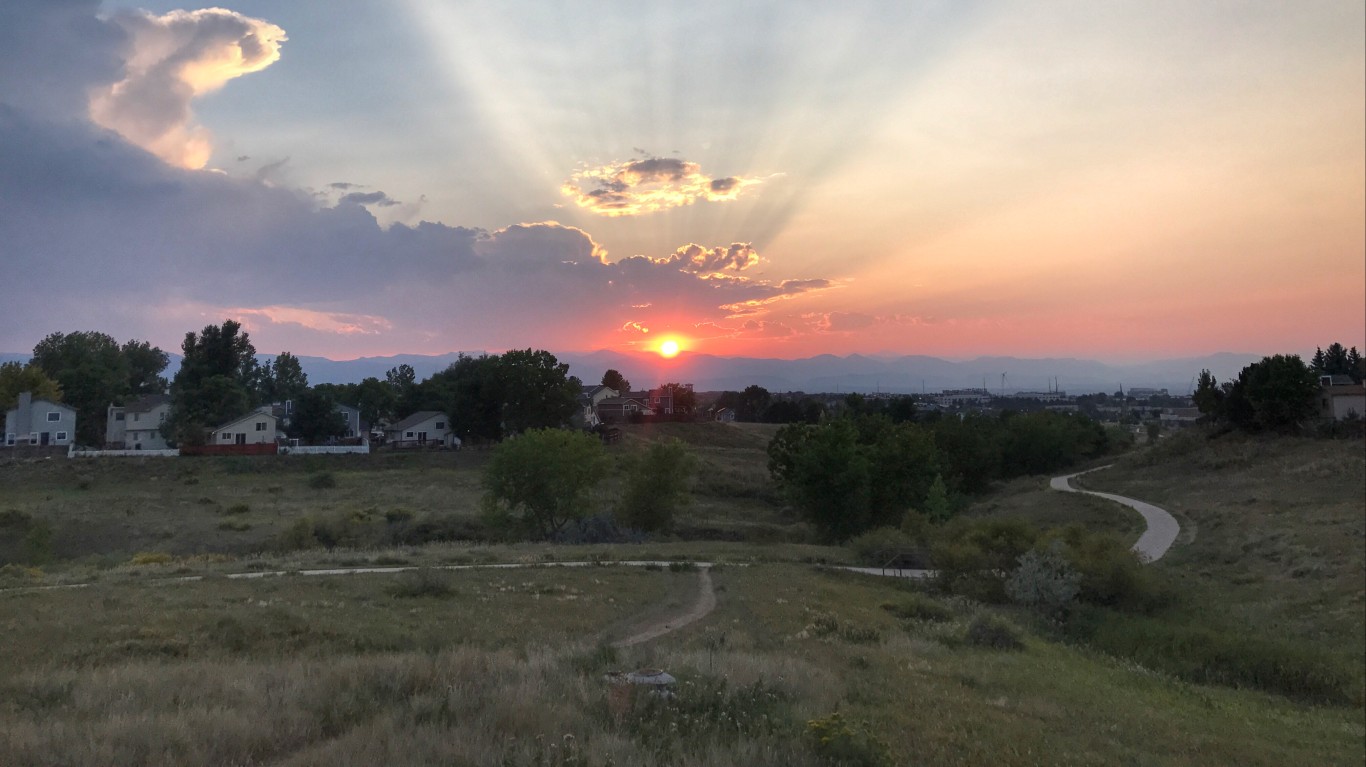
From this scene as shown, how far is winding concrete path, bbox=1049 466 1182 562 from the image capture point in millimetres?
36438

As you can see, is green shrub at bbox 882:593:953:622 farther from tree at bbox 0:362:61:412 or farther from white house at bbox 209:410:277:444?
tree at bbox 0:362:61:412

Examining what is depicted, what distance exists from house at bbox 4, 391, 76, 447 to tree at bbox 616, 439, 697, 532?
6206 cm

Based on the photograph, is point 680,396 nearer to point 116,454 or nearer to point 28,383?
point 116,454

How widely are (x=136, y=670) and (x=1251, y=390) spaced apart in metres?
83.8

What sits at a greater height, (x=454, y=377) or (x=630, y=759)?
(x=454, y=377)

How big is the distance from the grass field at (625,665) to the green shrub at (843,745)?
25mm

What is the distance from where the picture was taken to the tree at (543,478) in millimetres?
43781

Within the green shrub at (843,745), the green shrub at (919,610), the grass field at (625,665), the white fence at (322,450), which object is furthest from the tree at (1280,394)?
the white fence at (322,450)

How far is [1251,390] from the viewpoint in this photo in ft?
231

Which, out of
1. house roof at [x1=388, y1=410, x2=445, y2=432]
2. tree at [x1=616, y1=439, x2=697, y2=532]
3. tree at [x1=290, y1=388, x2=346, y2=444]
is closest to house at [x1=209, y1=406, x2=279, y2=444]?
tree at [x1=290, y1=388, x2=346, y2=444]

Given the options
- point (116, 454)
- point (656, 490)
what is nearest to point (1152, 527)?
point (656, 490)

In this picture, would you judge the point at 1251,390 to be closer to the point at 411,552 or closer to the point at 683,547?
the point at 683,547

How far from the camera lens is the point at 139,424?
85.1 m

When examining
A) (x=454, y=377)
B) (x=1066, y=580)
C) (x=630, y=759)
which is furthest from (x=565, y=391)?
(x=630, y=759)
